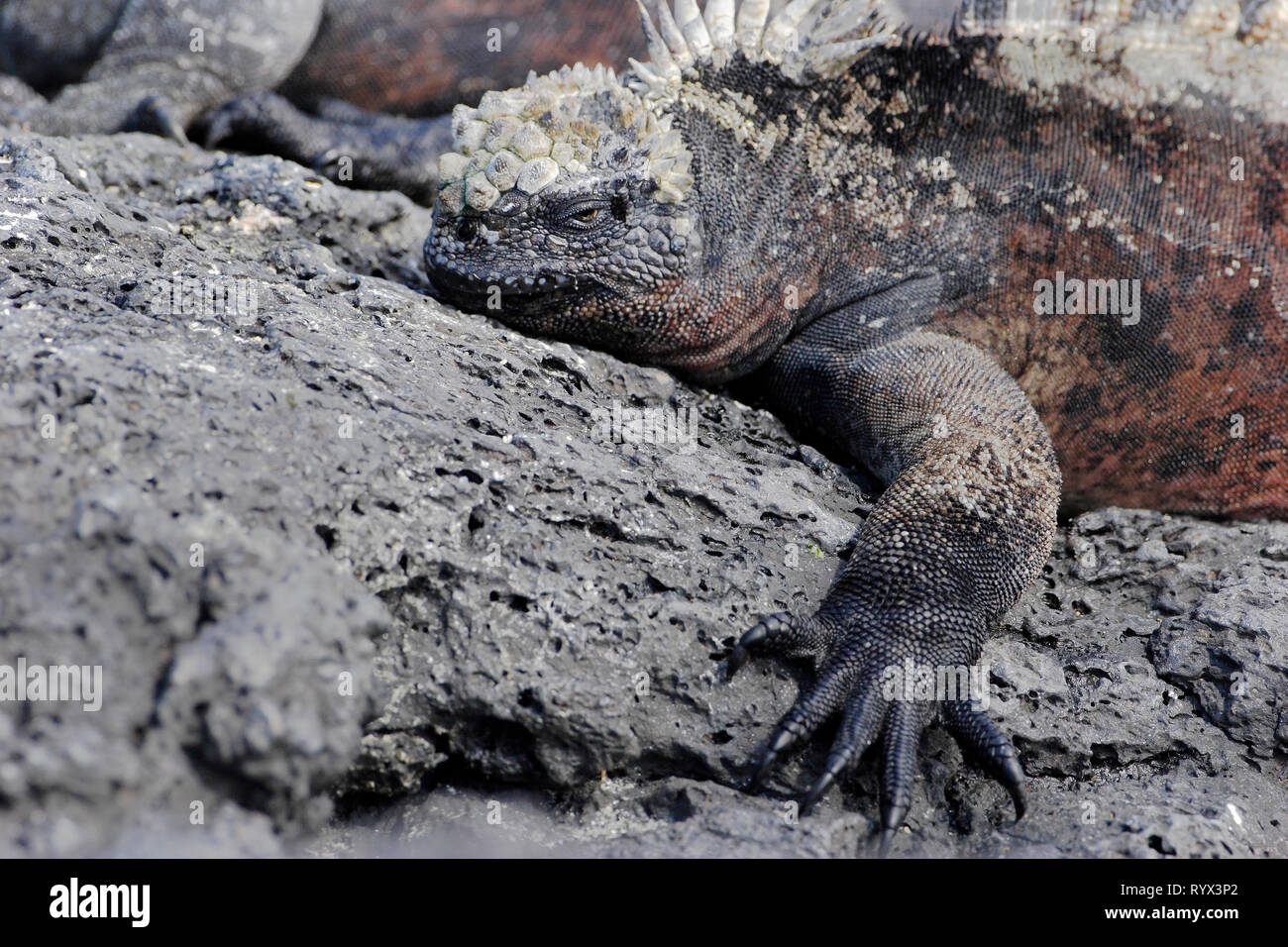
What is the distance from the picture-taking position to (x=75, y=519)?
184cm

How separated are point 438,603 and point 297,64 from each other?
4497mm

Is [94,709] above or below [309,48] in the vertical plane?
below

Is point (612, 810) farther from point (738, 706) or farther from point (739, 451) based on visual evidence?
point (739, 451)

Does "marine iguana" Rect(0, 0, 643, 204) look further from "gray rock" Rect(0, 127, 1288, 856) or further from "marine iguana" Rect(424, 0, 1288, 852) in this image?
"marine iguana" Rect(424, 0, 1288, 852)

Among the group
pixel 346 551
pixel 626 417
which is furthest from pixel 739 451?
pixel 346 551

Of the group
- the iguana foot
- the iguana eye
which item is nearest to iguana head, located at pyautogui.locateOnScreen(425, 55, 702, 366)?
the iguana eye

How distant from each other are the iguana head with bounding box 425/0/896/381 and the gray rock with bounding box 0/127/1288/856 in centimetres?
14

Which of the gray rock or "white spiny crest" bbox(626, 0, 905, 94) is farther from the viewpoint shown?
"white spiny crest" bbox(626, 0, 905, 94)

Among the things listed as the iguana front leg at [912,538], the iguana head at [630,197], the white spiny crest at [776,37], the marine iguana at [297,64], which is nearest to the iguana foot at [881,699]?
the iguana front leg at [912,538]

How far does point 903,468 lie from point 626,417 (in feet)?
2.61

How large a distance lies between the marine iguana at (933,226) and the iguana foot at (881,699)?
0.60m

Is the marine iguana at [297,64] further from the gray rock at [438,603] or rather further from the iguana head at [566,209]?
the iguana head at [566,209]

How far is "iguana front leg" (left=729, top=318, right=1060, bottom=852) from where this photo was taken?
245cm

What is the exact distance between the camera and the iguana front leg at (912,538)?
8.02 ft
